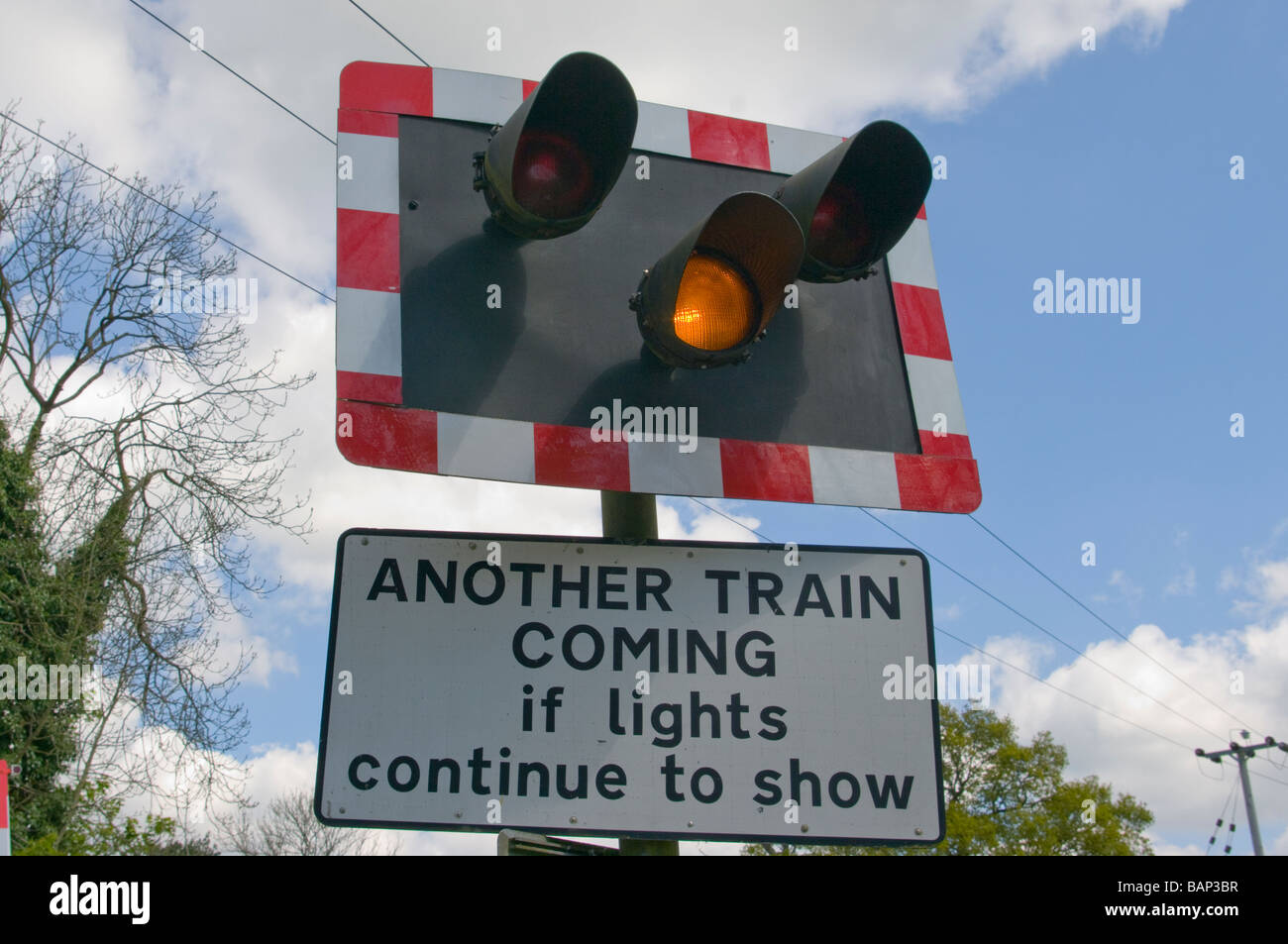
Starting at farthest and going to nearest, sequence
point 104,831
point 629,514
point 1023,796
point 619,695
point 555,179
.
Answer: point 1023,796 < point 104,831 < point 629,514 < point 555,179 < point 619,695

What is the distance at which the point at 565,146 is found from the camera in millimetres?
2121

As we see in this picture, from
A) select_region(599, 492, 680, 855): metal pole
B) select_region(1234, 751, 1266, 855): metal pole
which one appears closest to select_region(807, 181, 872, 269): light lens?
select_region(599, 492, 680, 855): metal pole

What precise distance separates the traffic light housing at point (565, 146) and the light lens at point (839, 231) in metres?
0.46

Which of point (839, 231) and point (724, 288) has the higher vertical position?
point (839, 231)

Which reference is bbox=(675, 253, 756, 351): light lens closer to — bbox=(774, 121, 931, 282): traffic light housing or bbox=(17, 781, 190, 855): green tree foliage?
bbox=(774, 121, 931, 282): traffic light housing

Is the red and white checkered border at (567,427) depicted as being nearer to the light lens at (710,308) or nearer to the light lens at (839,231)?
the light lens at (710,308)

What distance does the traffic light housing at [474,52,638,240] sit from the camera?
2.05 m

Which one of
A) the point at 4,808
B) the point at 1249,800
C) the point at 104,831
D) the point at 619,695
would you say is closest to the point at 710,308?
the point at 619,695

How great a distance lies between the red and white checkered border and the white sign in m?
0.16

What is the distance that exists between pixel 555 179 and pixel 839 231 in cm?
62

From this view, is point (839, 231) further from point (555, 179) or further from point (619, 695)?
point (619, 695)
